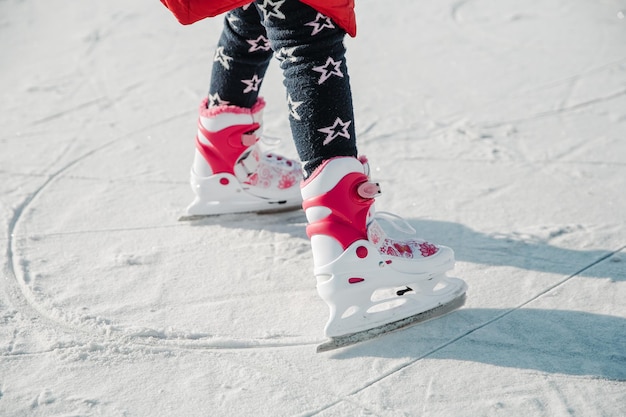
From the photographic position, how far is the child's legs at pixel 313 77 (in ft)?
5.01

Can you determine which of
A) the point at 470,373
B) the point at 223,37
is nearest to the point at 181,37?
the point at 223,37

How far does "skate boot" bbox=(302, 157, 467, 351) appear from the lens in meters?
1.62

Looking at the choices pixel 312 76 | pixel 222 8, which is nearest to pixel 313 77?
pixel 312 76

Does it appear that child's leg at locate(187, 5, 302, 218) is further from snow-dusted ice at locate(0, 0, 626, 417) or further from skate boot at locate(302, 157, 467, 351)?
skate boot at locate(302, 157, 467, 351)

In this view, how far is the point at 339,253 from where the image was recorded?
1.64 metres

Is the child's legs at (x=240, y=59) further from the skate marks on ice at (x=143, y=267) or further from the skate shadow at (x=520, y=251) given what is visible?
the skate shadow at (x=520, y=251)

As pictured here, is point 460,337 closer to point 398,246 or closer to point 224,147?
point 398,246

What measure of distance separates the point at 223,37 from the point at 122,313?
734 millimetres

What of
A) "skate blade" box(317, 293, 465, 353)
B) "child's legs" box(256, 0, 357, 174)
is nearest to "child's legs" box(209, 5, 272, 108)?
"child's legs" box(256, 0, 357, 174)

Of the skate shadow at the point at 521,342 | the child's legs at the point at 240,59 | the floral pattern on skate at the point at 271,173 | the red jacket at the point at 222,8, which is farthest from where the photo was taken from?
the floral pattern on skate at the point at 271,173

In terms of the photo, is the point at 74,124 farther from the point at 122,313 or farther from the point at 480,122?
the point at 480,122

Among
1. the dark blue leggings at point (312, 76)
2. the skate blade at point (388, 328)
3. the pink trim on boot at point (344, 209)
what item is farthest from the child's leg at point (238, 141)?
the skate blade at point (388, 328)

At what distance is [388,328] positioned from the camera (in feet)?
5.59

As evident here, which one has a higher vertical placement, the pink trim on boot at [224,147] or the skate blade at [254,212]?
the pink trim on boot at [224,147]
